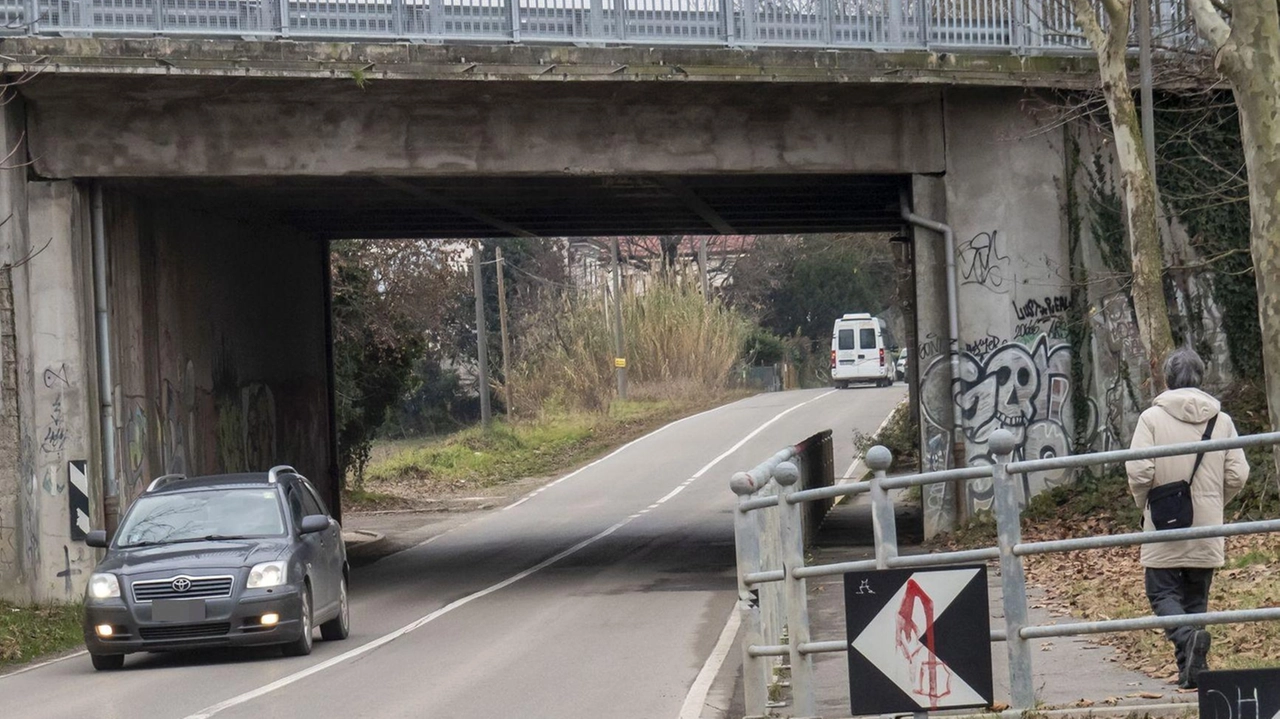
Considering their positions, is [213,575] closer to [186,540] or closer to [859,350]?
[186,540]

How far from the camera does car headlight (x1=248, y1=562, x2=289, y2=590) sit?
12492 mm

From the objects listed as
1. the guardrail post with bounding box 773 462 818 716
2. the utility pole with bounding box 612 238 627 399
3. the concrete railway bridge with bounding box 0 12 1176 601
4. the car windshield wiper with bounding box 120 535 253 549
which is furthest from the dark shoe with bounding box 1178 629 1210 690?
the utility pole with bounding box 612 238 627 399

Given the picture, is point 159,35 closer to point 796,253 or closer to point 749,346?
point 749,346

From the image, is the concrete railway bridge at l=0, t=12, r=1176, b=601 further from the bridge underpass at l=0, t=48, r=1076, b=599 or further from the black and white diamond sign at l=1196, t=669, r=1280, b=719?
the black and white diamond sign at l=1196, t=669, r=1280, b=719

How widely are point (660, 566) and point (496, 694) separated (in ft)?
33.1

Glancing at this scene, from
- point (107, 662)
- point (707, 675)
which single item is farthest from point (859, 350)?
point (707, 675)

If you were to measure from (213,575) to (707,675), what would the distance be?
13.5ft

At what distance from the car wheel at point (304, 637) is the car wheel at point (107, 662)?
1.32 meters

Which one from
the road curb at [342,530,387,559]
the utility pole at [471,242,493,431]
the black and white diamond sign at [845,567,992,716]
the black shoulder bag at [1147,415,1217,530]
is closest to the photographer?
the black and white diamond sign at [845,567,992,716]

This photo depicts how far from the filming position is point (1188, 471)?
7590 millimetres

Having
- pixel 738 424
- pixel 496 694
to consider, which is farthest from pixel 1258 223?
pixel 738 424

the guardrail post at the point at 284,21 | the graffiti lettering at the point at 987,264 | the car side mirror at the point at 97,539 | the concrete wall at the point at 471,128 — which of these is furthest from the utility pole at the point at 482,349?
the car side mirror at the point at 97,539

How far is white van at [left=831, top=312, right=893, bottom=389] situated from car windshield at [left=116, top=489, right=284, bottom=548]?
165 feet

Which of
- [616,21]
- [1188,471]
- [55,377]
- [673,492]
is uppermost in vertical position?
[616,21]
